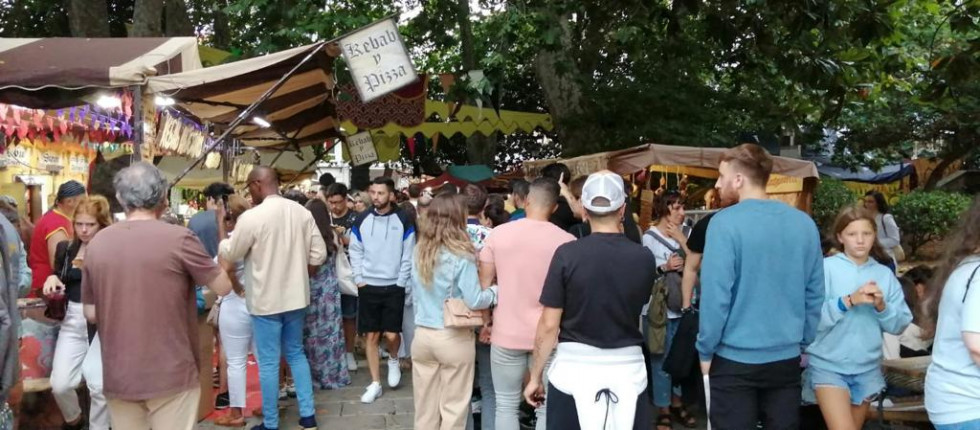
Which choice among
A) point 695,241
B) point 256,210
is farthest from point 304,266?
point 695,241

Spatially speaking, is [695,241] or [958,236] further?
[695,241]

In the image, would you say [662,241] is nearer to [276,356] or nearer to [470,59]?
[276,356]

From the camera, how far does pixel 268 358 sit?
5.66m

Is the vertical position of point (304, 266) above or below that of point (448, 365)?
above

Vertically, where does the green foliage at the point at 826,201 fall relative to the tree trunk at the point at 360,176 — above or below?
below

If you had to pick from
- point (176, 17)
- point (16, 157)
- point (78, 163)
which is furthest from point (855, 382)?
point (78, 163)

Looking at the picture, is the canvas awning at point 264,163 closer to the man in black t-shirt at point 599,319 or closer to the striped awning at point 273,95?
the striped awning at point 273,95

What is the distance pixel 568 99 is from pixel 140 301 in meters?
11.2

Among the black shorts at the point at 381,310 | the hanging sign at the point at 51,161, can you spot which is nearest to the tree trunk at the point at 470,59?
the black shorts at the point at 381,310

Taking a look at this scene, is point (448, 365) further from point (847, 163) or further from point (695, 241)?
point (847, 163)

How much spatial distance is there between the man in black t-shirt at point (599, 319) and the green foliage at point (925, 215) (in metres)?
16.4

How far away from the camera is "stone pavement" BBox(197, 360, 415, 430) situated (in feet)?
20.2

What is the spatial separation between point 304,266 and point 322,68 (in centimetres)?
197

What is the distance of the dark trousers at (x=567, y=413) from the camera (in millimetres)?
3828
